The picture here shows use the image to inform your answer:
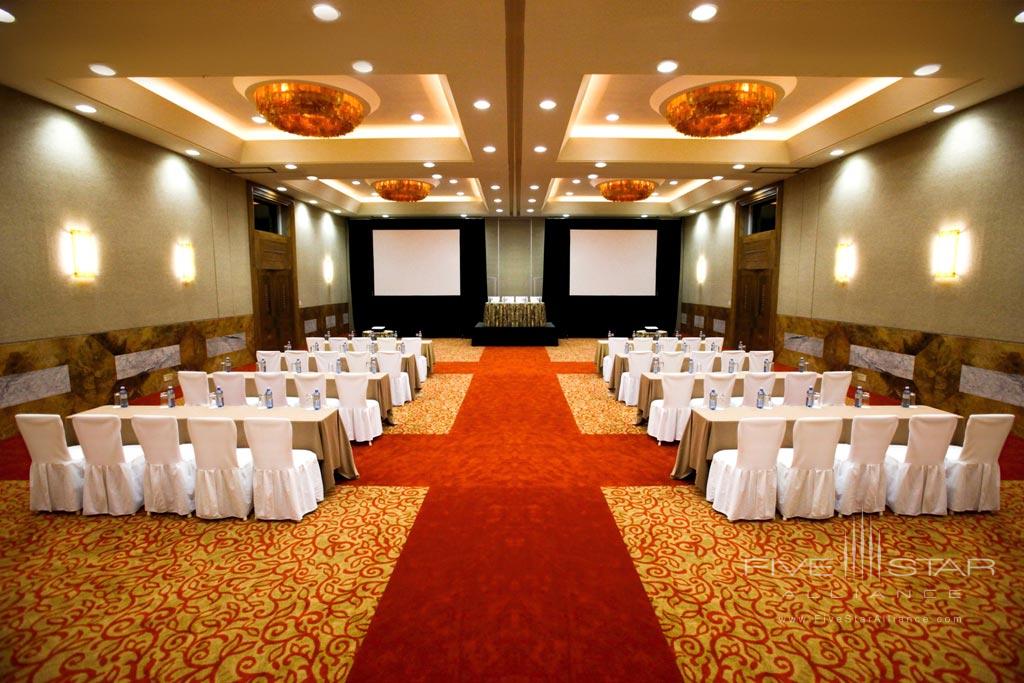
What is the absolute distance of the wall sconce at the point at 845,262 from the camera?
8.36 metres

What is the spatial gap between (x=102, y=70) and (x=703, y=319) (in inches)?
554

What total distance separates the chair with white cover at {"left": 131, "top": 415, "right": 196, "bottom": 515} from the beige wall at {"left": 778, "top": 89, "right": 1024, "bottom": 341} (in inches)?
344

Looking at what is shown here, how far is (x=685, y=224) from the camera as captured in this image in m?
16.3

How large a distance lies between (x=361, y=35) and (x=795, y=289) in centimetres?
937

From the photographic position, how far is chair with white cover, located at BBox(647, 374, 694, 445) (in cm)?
566

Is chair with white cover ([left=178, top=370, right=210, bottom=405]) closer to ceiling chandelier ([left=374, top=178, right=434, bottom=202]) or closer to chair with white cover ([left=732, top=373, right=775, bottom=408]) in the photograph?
chair with white cover ([left=732, top=373, right=775, bottom=408])

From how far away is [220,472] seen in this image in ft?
12.5

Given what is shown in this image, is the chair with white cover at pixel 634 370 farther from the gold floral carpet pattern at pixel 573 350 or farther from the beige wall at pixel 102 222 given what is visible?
the beige wall at pixel 102 222

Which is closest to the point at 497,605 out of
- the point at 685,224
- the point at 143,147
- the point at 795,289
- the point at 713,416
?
the point at 713,416

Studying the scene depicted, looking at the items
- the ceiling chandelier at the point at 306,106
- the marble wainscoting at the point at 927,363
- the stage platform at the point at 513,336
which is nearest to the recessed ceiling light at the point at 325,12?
the ceiling chandelier at the point at 306,106

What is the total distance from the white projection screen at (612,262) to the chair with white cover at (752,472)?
13.1 m

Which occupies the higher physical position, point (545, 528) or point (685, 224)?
point (685, 224)

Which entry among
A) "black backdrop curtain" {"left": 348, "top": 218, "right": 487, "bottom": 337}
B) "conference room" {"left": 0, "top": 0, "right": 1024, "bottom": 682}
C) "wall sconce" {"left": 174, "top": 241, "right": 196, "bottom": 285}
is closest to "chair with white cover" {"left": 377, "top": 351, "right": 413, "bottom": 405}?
"conference room" {"left": 0, "top": 0, "right": 1024, "bottom": 682}

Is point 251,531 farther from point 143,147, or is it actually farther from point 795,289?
point 795,289
